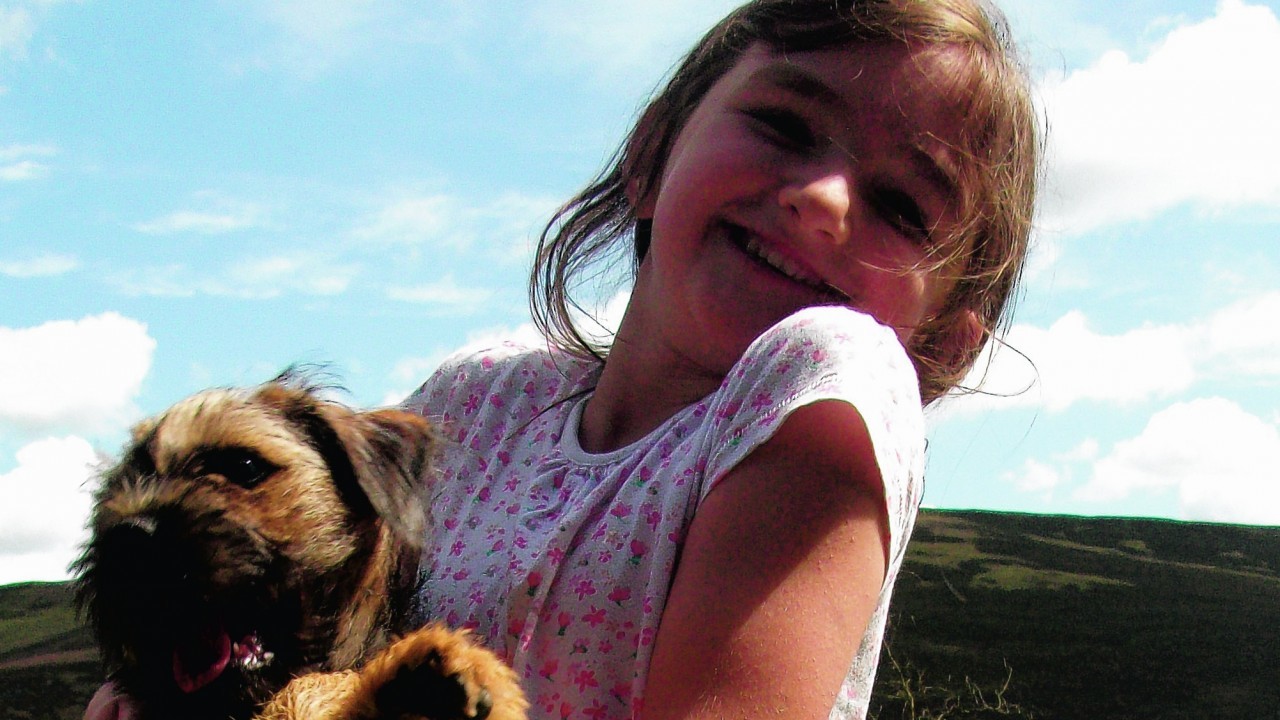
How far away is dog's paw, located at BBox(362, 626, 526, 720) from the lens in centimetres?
143

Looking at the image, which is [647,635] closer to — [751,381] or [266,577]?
[751,381]

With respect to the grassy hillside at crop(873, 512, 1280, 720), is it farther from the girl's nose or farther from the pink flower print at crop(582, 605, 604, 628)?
the pink flower print at crop(582, 605, 604, 628)

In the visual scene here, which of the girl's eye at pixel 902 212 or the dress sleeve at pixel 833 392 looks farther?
the girl's eye at pixel 902 212

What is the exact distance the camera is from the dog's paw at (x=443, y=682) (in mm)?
1433

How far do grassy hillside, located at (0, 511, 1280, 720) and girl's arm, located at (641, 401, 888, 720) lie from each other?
2.94 meters

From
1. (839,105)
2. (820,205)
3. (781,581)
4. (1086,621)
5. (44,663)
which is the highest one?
(839,105)

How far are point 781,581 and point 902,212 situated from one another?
895 mm

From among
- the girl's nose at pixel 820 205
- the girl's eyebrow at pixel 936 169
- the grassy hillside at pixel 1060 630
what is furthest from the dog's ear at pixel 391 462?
the grassy hillside at pixel 1060 630

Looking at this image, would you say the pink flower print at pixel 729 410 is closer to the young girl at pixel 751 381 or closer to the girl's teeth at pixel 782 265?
the young girl at pixel 751 381

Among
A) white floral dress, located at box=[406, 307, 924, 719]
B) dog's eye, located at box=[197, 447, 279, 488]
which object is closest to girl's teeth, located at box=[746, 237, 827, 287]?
white floral dress, located at box=[406, 307, 924, 719]

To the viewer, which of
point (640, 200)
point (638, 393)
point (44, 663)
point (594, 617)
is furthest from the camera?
point (44, 663)

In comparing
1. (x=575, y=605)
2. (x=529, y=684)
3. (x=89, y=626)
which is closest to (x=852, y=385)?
(x=575, y=605)

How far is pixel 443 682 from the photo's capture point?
1460 mm

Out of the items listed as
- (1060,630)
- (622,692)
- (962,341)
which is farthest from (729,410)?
(1060,630)
